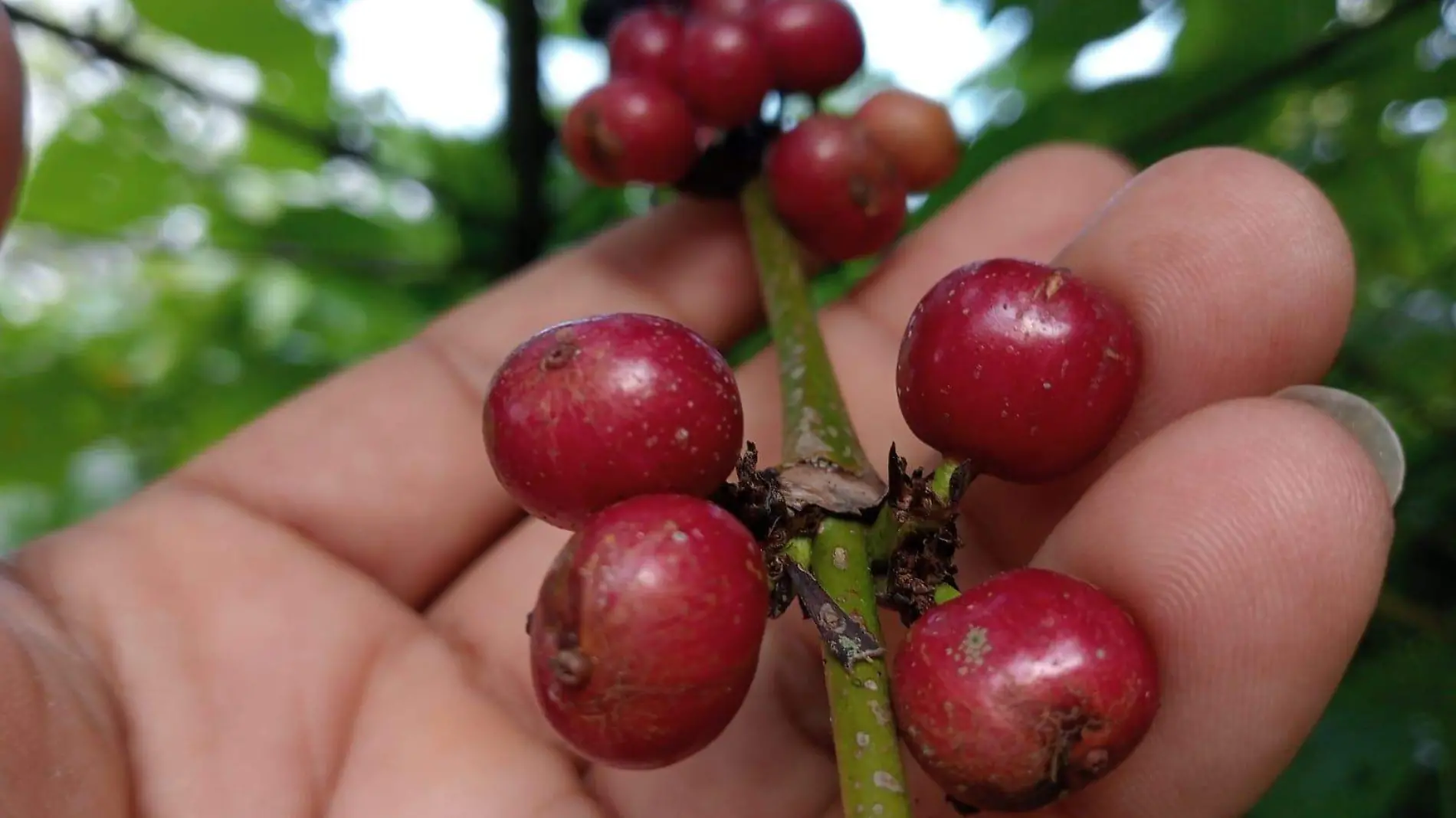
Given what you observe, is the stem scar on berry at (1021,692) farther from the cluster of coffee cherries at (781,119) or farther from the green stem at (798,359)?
the cluster of coffee cherries at (781,119)

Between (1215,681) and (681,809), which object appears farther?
(681,809)

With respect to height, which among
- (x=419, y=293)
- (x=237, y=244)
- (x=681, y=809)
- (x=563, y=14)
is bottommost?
(x=681, y=809)

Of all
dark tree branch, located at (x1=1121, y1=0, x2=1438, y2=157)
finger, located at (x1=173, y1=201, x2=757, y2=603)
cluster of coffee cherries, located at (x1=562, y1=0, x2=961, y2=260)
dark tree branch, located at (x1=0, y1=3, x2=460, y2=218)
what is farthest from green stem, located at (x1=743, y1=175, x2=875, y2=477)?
dark tree branch, located at (x1=0, y1=3, x2=460, y2=218)

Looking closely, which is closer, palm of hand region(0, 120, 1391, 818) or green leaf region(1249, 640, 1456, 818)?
palm of hand region(0, 120, 1391, 818)

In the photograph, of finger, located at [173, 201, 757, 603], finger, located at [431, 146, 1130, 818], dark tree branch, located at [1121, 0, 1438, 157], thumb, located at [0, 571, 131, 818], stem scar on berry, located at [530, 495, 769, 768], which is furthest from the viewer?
finger, located at [173, 201, 757, 603]

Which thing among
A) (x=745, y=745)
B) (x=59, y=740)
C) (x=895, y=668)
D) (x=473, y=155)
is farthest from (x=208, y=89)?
(x=895, y=668)

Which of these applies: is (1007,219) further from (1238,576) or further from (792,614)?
(1238,576)

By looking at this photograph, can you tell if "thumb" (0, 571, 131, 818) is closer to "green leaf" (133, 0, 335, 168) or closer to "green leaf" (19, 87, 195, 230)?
"green leaf" (133, 0, 335, 168)

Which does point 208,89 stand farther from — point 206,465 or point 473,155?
point 206,465
